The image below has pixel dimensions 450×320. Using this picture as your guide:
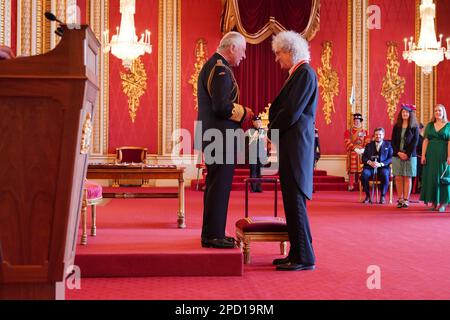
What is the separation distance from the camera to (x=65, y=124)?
84.5 inches

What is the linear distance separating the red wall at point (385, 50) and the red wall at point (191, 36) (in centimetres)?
365

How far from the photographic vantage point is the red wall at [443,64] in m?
12.8

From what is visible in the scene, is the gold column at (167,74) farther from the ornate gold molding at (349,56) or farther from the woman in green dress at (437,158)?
the woman in green dress at (437,158)

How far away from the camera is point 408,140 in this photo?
27.3 ft

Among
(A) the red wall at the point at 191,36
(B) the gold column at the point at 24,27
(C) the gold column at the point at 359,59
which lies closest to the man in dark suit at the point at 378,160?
(C) the gold column at the point at 359,59

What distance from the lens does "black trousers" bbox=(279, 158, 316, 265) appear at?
3836mm

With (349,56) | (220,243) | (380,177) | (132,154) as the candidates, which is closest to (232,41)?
(220,243)

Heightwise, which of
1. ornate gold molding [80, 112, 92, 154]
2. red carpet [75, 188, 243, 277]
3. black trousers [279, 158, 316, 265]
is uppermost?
ornate gold molding [80, 112, 92, 154]

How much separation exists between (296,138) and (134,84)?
374 inches

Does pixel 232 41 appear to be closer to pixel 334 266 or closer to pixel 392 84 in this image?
pixel 334 266

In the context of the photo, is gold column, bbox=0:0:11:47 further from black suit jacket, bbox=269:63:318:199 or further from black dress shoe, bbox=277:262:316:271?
black dress shoe, bbox=277:262:316:271

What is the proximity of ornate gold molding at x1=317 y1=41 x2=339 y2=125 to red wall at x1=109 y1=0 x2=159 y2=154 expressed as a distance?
149 inches

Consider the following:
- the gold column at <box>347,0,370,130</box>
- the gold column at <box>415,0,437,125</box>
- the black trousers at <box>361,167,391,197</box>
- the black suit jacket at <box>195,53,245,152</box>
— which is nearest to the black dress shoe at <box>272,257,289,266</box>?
the black suit jacket at <box>195,53,245,152</box>
